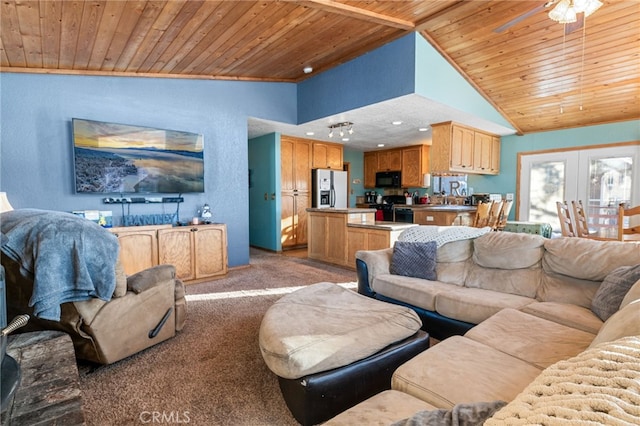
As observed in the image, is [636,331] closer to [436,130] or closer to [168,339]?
[168,339]

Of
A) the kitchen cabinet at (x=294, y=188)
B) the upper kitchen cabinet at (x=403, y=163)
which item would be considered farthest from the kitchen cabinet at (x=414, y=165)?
the kitchen cabinet at (x=294, y=188)

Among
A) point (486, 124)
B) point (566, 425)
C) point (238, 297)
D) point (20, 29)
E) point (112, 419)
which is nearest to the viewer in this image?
point (566, 425)

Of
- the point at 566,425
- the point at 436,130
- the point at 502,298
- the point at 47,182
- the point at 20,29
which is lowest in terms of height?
the point at 502,298

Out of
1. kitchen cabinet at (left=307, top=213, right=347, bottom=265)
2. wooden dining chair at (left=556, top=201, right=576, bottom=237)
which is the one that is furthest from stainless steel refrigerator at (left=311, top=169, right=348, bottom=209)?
wooden dining chair at (left=556, top=201, right=576, bottom=237)

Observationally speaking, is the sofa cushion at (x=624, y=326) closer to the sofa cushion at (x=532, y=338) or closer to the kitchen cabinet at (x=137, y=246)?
the sofa cushion at (x=532, y=338)

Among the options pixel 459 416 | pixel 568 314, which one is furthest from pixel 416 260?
pixel 459 416

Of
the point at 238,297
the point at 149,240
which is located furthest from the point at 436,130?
the point at 149,240

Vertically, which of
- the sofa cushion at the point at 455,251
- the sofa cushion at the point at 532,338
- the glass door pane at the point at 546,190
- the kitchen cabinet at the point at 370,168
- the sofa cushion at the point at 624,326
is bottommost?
the sofa cushion at the point at 532,338

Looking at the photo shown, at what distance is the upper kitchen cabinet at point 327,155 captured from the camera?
695cm

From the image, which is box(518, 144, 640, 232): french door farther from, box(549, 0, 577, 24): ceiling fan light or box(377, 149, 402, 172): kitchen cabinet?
box(549, 0, 577, 24): ceiling fan light

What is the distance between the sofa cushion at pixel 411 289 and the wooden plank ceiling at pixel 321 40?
2.27m

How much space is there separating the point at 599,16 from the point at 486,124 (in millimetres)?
2145

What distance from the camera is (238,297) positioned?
3.63m

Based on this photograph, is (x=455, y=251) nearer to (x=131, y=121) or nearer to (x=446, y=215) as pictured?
(x=446, y=215)
